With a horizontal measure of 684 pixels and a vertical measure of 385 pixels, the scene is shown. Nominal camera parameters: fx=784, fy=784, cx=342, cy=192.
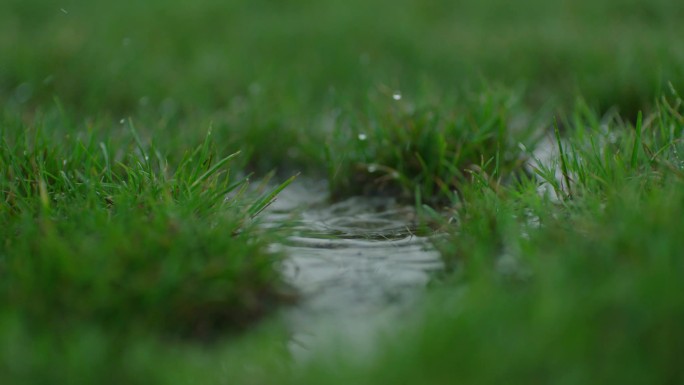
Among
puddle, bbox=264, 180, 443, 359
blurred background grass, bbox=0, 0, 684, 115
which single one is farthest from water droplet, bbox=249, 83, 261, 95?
puddle, bbox=264, 180, 443, 359

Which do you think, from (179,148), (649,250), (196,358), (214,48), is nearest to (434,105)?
(179,148)

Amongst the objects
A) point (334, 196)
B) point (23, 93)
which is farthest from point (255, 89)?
point (23, 93)

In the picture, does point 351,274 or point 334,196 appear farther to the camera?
point 334,196

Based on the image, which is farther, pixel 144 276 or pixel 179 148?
pixel 179 148

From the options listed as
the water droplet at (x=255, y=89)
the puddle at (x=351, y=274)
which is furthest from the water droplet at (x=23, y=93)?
the puddle at (x=351, y=274)

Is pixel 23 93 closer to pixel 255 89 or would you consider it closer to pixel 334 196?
pixel 255 89

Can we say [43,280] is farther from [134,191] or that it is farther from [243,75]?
[243,75]
